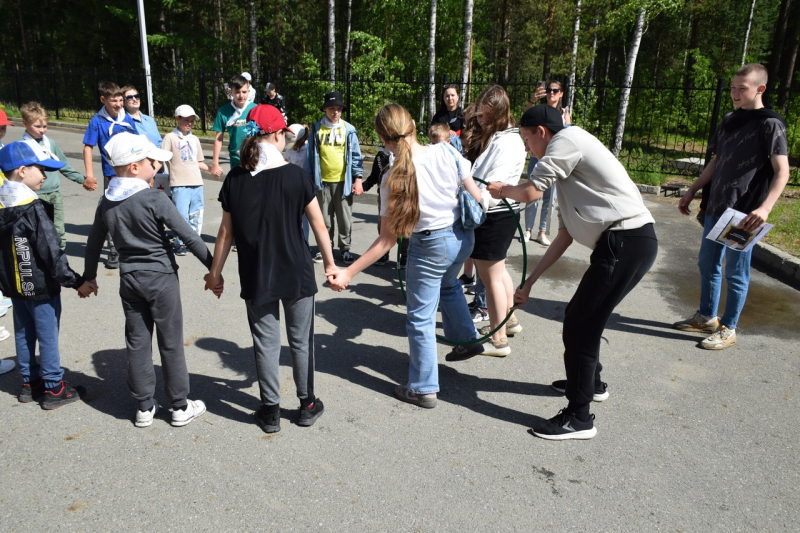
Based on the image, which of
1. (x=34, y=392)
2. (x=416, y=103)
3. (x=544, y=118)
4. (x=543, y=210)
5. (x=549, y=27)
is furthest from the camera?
(x=549, y=27)

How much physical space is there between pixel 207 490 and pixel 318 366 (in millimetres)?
1488

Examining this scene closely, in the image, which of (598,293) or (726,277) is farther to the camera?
(726,277)

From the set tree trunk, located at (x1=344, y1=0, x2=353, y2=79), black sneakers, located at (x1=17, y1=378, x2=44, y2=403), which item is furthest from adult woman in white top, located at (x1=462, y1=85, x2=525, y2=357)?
tree trunk, located at (x1=344, y1=0, x2=353, y2=79)

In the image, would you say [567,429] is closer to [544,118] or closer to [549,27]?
[544,118]

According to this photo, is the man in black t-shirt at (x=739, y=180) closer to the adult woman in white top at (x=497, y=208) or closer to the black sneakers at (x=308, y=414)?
the adult woman in white top at (x=497, y=208)

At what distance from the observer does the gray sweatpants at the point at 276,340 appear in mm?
3279

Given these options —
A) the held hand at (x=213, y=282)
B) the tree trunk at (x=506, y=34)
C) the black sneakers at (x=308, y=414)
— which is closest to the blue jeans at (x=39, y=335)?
the held hand at (x=213, y=282)

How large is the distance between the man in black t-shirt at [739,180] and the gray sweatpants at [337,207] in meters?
3.43

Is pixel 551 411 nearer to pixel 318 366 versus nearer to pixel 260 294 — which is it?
pixel 318 366

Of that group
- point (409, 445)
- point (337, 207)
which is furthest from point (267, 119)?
point (337, 207)

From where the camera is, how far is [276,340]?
334 centimetres

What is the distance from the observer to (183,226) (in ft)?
10.4

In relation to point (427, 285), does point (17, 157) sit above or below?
above

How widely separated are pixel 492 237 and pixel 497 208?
0.69 ft
